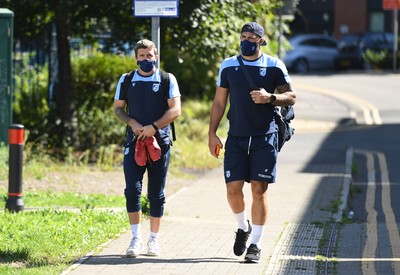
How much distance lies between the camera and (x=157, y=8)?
1055cm

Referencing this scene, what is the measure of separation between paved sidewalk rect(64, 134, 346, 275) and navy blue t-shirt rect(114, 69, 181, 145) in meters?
1.08

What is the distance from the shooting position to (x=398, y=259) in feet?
29.2

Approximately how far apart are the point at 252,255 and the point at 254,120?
113cm

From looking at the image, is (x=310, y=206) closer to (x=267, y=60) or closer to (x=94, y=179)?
(x=94, y=179)

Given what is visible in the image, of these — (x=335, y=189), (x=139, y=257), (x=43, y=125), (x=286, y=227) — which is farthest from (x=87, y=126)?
(x=139, y=257)

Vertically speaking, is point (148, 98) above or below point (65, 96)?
above

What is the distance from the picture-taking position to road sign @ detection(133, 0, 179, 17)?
415 inches

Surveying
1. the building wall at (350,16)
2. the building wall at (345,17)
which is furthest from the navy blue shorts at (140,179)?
the building wall at (350,16)

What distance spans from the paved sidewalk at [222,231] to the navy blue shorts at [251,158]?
0.74 meters

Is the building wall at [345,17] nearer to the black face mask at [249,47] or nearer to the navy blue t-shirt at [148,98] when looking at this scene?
the navy blue t-shirt at [148,98]

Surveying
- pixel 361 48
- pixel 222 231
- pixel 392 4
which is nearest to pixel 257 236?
pixel 222 231

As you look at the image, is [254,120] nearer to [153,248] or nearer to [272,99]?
[272,99]

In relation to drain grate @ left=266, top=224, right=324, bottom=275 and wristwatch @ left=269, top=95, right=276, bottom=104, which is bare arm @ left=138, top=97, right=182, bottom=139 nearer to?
wristwatch @ left=269, top=95, right=276, bottom=104

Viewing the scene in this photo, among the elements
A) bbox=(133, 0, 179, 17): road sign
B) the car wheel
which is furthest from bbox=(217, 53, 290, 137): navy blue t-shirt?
the car wheel
